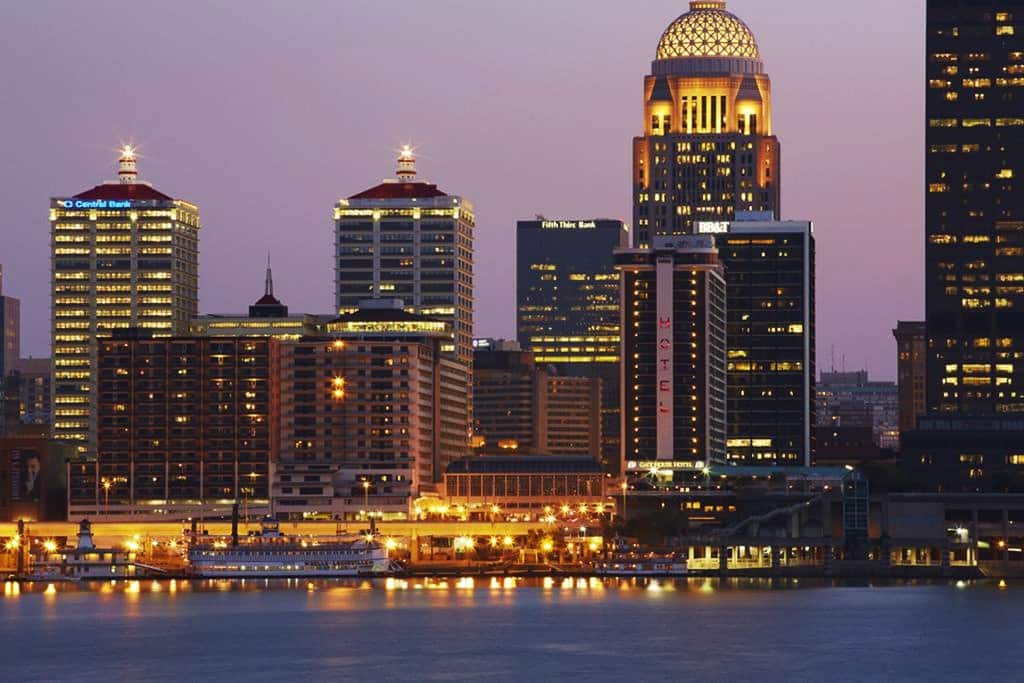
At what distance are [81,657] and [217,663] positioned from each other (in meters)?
10.7

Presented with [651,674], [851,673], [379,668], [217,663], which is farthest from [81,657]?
[851,673]

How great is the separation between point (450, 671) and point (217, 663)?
17.3 m

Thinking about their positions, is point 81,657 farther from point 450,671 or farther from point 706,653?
point 706,653

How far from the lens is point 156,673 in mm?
188750

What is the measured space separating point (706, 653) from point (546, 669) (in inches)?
583

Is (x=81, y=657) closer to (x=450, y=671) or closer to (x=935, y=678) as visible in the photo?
(x=450, y=671)

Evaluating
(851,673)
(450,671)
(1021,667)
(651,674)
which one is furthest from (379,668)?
(1021,667)

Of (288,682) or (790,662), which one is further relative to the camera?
(790,662)

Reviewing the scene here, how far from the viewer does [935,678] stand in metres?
187

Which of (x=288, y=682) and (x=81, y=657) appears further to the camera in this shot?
(x=81, y=657)

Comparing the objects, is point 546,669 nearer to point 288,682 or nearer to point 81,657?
point 288,682

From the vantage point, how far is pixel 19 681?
603 feet

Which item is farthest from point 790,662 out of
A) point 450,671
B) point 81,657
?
point 81,657

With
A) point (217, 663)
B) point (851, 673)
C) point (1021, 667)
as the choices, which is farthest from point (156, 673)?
point (1021, 667)
